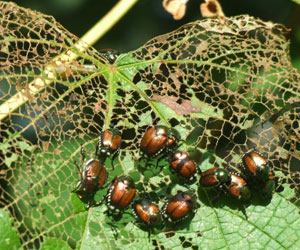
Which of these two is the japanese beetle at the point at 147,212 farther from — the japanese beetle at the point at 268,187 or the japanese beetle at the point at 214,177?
the japanese beetle at the point at 268,187

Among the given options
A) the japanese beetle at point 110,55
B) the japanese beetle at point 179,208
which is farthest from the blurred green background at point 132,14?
the japanese beetle at point 179,208

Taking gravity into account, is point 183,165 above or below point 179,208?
above

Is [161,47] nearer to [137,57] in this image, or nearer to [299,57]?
[137,57]

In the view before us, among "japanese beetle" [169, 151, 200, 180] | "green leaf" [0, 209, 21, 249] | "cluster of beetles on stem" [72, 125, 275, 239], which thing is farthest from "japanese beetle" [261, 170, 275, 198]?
"green leaf" [0, 209, 21, 249]

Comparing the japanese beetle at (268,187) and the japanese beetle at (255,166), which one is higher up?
the japanese beetle at (255,166)

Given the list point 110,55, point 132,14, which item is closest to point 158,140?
point 110,55

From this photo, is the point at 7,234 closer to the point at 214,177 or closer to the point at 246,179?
the point at 214,177

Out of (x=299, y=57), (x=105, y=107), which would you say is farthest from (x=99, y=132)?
(x=299, y=57)
